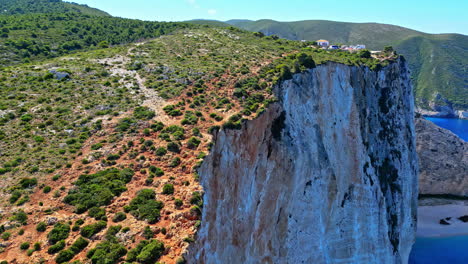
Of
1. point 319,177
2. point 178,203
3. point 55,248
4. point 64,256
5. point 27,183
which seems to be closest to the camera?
point 64,256

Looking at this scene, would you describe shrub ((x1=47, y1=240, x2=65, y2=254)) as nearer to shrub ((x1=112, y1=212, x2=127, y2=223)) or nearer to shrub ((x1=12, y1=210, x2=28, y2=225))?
shrub ((x1=112, y1=212, x2=127, y2=223))

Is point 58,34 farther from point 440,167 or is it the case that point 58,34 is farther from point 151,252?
point 440,167

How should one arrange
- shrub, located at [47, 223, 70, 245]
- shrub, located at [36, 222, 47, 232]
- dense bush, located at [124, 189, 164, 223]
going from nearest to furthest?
shrub, located at [47, 223, 70, 245], shrub, located at [36, 222, 47, 232], dense bush, located at [124, 189, 164, 223]

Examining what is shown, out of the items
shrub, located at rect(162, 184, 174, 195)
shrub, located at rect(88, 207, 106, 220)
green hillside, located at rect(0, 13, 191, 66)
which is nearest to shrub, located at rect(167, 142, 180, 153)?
shrub, located at rect(162, 184, 174, 195)

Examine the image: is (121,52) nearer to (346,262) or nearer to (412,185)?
(346,262)

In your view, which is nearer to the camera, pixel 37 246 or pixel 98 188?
pixel 37 246

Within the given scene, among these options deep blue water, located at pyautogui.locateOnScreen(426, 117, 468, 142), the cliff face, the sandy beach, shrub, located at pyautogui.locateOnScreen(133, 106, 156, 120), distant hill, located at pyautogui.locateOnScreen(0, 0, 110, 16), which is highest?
distant hill, located at pyautogui.locateOnScreen(0, 0, 110, 16)

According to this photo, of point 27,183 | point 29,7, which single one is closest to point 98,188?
point 27,183
